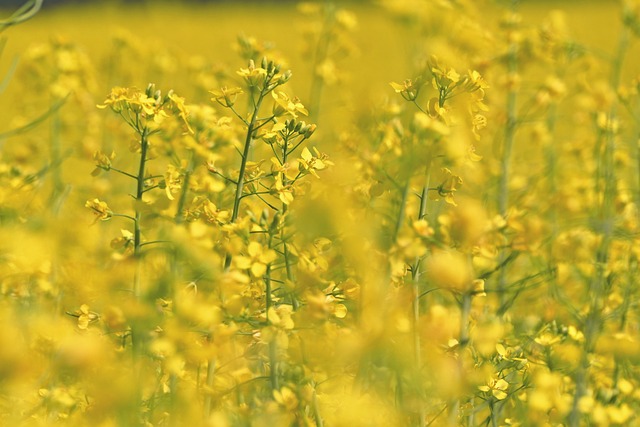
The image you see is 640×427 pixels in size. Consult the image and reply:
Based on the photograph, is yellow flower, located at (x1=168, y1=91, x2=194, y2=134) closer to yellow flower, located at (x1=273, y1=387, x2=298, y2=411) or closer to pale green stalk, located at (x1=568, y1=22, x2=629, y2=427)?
yellow flower, located at (x1=273, y1=387, x2=298, y2=411)

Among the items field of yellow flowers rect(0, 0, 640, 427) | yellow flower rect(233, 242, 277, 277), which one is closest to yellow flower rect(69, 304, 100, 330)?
field of yellow flowers rect(0, 0, 640, 427)

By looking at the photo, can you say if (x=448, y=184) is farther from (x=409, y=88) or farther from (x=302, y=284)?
(x=302, y=284)

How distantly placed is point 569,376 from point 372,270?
0.95 metres

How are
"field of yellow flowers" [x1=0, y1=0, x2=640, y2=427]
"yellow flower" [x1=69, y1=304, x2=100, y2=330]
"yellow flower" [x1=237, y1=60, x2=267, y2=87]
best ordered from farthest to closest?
"yellow flower" [x1=237, y1=60, x2=267, y2=87] → "yellow flower" [x1=69, y1=304, x2=100, y2=330] → "field of yellow flowers" [x1=0, y1=0, x2=640, y2=427]

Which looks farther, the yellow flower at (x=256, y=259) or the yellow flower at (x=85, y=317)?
the yellow flower at (x=85, y=317)

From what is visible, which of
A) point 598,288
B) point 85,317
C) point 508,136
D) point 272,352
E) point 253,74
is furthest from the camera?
point 508,136

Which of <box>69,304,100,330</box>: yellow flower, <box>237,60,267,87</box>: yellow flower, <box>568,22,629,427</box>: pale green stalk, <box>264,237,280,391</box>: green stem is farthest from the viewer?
<box>568,22,629,427</box>: pale green stalk

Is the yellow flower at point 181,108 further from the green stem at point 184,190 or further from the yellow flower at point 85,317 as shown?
the yellow flower at point 85,317

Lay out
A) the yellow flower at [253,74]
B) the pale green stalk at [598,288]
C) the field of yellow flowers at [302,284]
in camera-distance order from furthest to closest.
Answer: the pale green stalk at [598,288] → the yellow flower at [253,74] → the field of yellow flowers at [302,284]

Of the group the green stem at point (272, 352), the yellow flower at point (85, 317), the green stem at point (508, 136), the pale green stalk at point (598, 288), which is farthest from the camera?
the green stem at point (508, 136)

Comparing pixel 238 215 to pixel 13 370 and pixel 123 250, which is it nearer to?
pixel 123 250

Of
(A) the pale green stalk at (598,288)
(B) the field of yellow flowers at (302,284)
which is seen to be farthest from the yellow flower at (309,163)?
(A) the pale green stalk at (598,288)

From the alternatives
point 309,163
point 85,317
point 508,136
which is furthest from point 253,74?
point 508,136

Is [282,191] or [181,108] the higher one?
[181,108]
